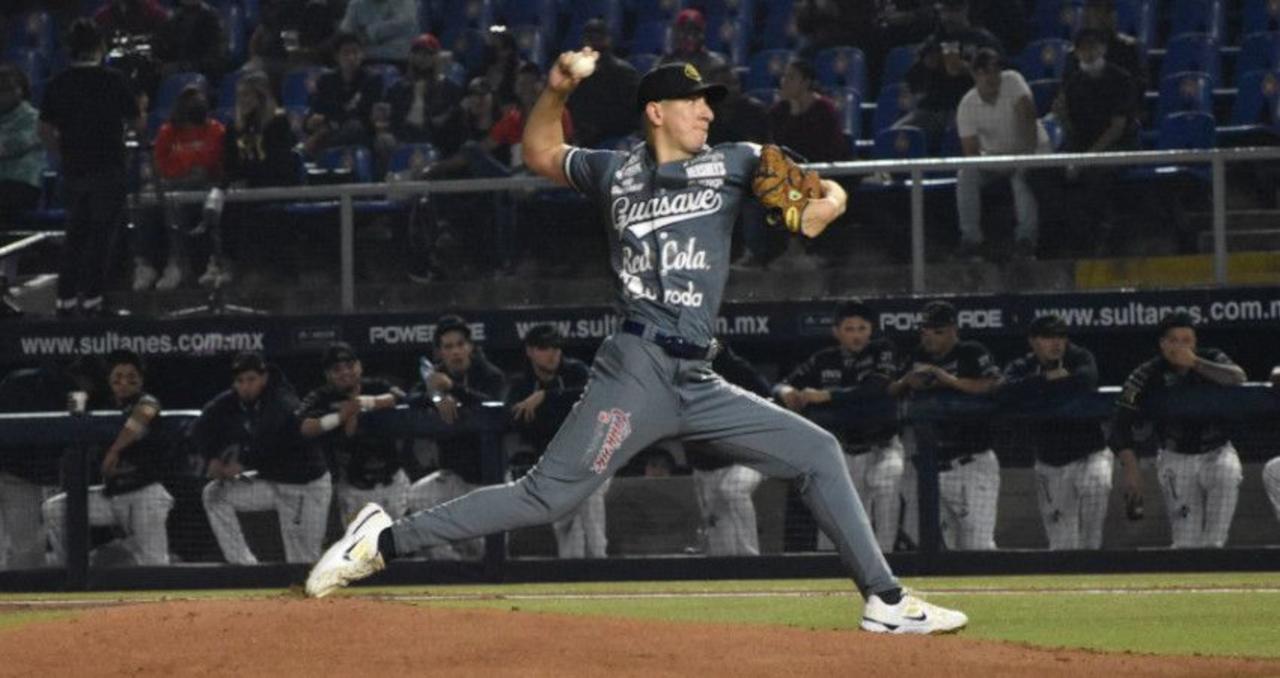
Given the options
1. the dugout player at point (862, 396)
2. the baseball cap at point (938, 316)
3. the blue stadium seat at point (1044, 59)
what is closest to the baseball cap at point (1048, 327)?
the baseball cap at point (938, 316)

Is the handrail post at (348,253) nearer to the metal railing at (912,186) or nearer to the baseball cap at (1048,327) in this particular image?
the metal railing at (912,186)

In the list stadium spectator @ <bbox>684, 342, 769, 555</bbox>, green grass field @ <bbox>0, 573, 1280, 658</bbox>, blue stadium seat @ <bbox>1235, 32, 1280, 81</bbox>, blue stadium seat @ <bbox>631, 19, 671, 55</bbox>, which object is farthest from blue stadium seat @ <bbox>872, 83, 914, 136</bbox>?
green grass field @ <bbox>0, 573, 1280, 658</bbox>

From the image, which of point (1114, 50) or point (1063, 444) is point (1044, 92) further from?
point (1063, 444)

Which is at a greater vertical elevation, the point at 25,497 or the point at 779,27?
the point at 779,27

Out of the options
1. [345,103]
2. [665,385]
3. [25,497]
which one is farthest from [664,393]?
[345,103]

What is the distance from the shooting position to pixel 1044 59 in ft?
52.5

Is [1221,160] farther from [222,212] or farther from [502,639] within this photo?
[502,639]

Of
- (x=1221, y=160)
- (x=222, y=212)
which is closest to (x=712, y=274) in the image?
(x=1221, y=160)

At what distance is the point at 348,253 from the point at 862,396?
376 cm

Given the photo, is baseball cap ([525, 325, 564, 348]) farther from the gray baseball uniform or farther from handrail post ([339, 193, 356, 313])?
the gray baseball uniform

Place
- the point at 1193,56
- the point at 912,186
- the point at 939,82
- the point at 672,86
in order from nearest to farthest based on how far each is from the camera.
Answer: the point at 672,86
the point at 912,186
the point at 939,82
the point at 1193,56

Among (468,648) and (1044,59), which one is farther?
(1044,59)

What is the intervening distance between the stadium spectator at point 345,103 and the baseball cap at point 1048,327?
5.91 m

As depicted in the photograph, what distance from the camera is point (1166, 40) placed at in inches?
662
